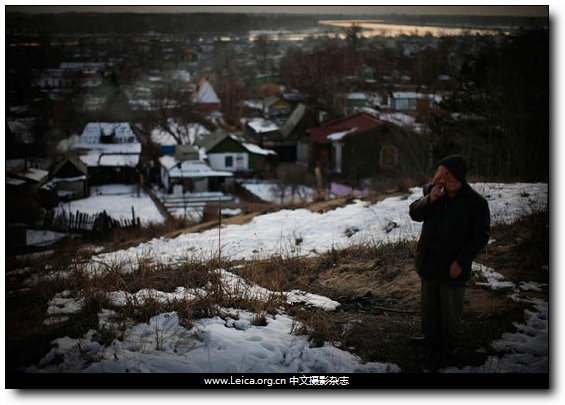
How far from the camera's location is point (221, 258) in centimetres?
450

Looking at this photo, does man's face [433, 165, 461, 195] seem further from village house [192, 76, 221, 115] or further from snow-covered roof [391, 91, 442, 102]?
village house [192, 76, 221, 115]

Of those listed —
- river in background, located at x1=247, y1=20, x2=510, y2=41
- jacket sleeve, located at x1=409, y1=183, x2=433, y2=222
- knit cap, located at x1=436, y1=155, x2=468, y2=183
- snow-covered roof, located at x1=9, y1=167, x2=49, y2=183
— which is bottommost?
snow-covered roof, located at x1=9, y1=167, x2=49, y2=183

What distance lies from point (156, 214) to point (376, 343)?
317 centimetres

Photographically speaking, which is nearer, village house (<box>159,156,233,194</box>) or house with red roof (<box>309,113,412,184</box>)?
village house (<box>159,156,233,194</box>)

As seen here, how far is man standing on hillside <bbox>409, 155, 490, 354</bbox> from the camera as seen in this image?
307 centimetres

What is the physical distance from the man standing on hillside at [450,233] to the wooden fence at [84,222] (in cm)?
302

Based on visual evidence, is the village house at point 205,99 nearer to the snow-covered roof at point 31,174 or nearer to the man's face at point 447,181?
the snow-covered roof at point 31,174

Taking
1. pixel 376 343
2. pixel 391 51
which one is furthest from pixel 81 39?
pixel 376 343

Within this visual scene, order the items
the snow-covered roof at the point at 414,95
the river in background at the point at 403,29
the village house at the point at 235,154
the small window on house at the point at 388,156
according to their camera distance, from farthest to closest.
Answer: the village house at the point at 235,154
the small window on house at the point at 388,156
the snow-covered roof at the point at 414,95
the river in background at the point at 403,29

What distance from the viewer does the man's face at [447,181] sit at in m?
3.12

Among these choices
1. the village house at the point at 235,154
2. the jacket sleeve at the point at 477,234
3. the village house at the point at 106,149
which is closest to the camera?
the jacket sleeve at the point at 477,234

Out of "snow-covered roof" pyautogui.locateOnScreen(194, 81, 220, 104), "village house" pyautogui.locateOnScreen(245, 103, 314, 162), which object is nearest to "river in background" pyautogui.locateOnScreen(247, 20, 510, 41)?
"snow-covered roof" pyautogui.locateOnScreen(194, 81, 220, 104)

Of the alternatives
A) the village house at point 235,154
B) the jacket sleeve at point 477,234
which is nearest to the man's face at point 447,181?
the jacket sleeve at point 477,234

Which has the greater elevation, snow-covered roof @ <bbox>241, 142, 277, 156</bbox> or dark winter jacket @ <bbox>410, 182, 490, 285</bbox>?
dark winter jacket @ <bbox>410, 182, 490, 285</bbox>
